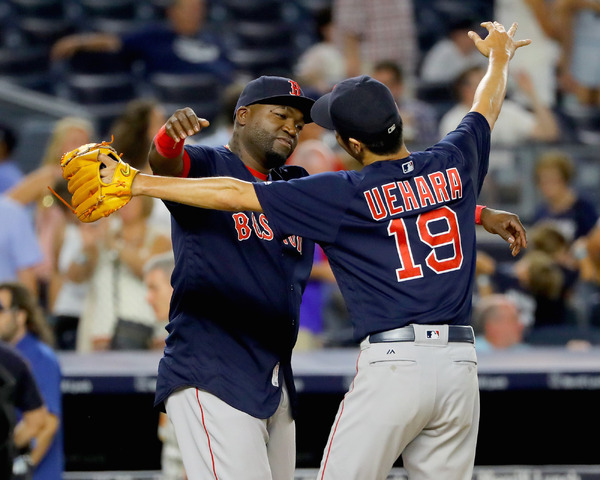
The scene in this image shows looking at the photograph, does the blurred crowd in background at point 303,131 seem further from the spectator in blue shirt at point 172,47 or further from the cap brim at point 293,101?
the cap brim at point 293,101

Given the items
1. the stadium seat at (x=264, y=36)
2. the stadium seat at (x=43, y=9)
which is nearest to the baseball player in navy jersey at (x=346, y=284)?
the stadium seat at (x=264, y=36)

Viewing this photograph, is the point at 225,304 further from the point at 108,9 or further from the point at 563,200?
the point at 108,9

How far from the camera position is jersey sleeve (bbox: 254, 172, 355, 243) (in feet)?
9.51

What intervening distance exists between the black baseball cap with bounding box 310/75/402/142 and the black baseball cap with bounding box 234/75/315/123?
8.9 inches

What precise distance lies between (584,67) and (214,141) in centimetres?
354

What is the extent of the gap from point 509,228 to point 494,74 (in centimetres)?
48

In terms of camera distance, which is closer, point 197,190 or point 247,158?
point 197,190

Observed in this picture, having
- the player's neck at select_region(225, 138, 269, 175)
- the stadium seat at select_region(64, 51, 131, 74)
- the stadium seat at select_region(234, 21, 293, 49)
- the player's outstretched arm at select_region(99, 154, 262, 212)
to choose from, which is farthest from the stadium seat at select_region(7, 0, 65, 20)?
the player's outstretched arm at select_region(99, 154, 262, 212)

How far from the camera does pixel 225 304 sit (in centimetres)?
318

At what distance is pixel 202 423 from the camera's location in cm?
310

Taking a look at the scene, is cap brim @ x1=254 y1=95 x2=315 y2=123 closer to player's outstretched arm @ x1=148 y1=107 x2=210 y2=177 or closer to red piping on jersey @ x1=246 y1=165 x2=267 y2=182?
red piping on jersey @ x1=246 y1=165 x2=267 y2=182

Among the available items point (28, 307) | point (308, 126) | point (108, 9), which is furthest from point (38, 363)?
point (108, 9)

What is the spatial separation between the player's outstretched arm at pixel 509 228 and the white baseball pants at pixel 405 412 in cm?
44

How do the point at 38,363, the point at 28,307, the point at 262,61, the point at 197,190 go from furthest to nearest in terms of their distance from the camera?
the point at 262,61 → the point at 28,307 → the point at 38,363 → the point at 197,190
